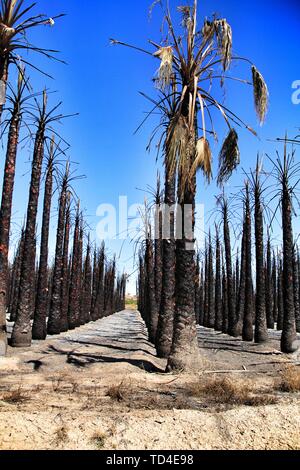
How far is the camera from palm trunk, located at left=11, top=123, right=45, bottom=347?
13.8 meters

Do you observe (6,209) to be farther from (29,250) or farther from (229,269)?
(229,269)

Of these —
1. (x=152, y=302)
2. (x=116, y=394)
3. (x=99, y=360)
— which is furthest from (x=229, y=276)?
(x=116, y=394)

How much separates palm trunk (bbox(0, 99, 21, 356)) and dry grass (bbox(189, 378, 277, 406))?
583 cm

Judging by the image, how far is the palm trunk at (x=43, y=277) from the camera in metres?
16.3

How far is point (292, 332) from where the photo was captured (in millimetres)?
15070

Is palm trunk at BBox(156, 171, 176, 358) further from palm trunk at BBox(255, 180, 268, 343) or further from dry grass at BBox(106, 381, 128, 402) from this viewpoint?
palm trunk at BBox(255, 180, 268, 343)

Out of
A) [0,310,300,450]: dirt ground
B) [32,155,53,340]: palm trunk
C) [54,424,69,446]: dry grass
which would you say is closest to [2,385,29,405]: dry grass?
[0,310,300,450]: dirt ground

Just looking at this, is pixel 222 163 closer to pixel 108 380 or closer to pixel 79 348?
pixel 108 380

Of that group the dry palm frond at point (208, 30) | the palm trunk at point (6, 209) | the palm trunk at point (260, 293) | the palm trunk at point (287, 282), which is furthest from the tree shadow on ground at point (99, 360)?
the dry palm frond at point (208, 30)

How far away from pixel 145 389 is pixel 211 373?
228 centimetres

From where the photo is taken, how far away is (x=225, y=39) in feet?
31.2

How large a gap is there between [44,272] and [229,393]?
11.1 meters

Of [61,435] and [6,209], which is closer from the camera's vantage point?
[61,435]
